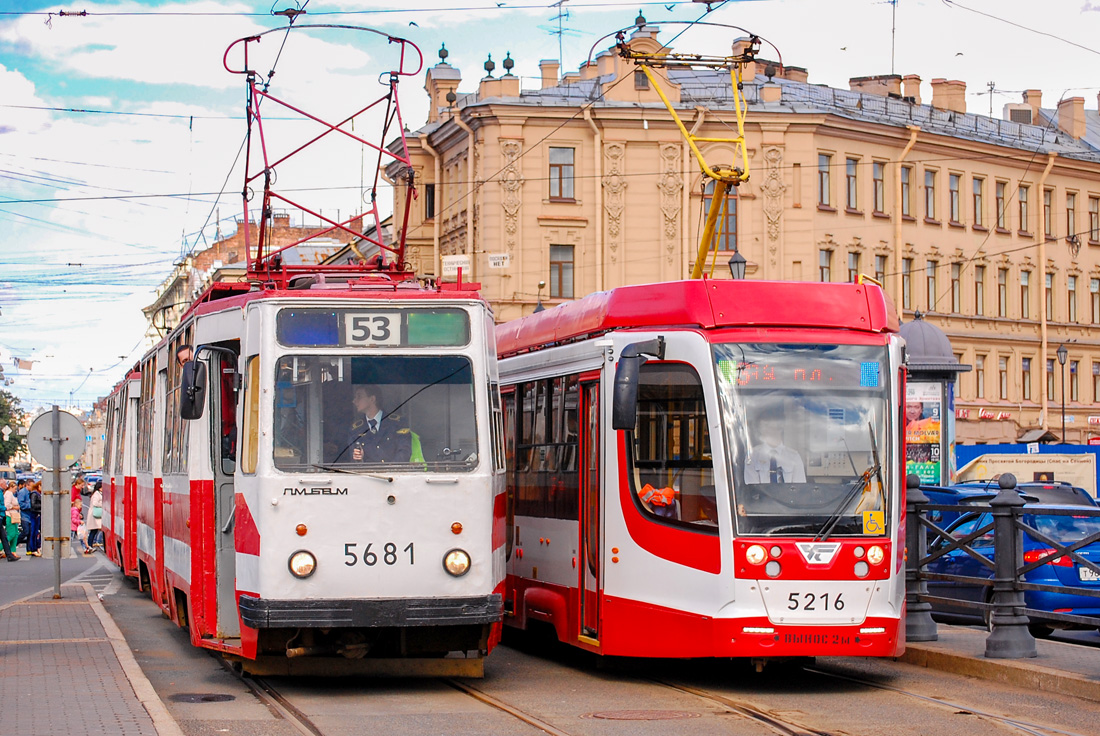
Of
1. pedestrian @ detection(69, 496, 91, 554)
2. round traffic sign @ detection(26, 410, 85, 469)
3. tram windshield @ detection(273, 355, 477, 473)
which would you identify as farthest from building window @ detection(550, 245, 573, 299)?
tram windshield @ detection(273, 355, 477, 473)

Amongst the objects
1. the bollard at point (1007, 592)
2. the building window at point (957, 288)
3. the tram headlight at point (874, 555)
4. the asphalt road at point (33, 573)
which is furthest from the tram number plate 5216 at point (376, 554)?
the building window at point (957, 288)

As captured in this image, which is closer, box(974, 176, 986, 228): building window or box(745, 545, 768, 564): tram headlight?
box(745, 545, 768, 564): tram headlight

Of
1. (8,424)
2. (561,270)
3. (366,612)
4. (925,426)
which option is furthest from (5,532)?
(8,424)

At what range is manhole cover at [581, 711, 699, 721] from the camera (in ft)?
34.4

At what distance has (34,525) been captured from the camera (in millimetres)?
37188

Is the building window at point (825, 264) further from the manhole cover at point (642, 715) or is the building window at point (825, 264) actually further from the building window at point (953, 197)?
the manhole cover at point (642, 715)

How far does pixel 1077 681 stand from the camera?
37.5 ft

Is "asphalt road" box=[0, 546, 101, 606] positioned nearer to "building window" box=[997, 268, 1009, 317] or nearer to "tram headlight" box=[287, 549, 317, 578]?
"tram headlight" box=[287, 549, 317, 578]

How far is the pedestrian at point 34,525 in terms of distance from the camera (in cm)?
3694

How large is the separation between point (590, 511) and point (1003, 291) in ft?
161

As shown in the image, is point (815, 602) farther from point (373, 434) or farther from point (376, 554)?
point (373, 434)

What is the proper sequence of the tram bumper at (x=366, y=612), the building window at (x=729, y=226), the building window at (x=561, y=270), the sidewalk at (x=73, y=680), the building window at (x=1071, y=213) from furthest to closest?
the building window at (x=1071, y=213), the building window at (x=729, y=226), the building window at (x=561, y=270), the tram bumper at (x=366, y=612), the sidewalk at (x=73, y=680)

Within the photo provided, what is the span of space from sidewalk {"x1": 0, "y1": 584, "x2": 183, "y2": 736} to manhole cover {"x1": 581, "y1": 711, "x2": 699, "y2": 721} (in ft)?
8.98

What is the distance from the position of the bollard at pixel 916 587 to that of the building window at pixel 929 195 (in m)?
43.0
